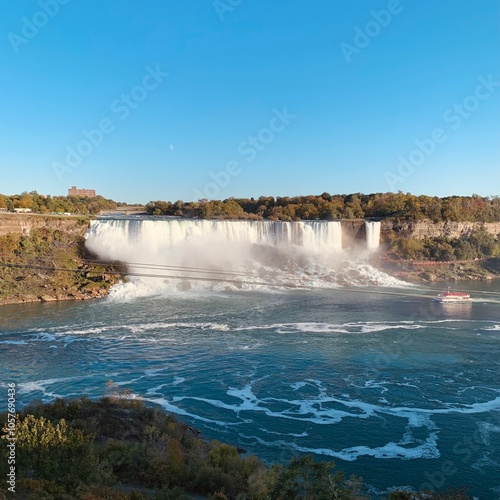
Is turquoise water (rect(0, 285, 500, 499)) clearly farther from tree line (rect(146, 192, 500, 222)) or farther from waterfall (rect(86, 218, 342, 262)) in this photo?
tree line (rect(146, 192, 500, 222))

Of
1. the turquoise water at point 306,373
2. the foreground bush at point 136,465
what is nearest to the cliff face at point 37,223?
the turquoise water at point 306,373

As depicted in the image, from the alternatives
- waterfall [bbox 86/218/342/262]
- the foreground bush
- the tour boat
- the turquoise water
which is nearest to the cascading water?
waterfall [bbox 86/218/342/262]

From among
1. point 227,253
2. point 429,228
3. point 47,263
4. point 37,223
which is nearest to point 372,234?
point 429,228

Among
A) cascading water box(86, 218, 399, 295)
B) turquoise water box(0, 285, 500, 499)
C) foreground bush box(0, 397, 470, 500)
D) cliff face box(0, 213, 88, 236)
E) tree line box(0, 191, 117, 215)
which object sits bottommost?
turquoise water box(0, 285, 500, 499)

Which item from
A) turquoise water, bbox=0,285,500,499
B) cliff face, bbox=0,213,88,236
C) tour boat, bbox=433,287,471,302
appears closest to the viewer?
turquoise water, bbox=0,285,500,499

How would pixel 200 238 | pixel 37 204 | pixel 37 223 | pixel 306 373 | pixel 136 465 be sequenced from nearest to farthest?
pixel 136 465
pixel 306 373
pixel 37 223
pixel 200 238
pixel 37 204

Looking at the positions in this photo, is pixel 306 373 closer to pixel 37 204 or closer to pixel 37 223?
pixel 37 223
